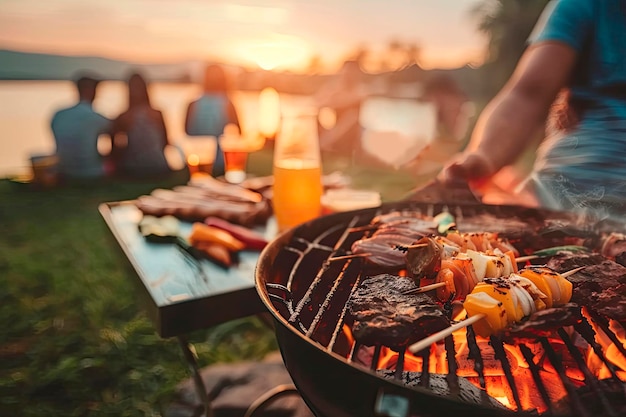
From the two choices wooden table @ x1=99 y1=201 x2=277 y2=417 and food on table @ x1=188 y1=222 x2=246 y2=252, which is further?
food on table @ x1=188 y1=222 x2=246 y2=252

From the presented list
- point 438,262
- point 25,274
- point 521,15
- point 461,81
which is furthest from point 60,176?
point 461,81

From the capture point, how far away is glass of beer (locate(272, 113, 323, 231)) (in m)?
3.00

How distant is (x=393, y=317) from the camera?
1456 millimetres

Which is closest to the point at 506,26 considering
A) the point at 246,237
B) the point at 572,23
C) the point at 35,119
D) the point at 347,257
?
the point at 572,23

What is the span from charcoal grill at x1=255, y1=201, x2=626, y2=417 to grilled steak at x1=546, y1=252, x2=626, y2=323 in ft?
0.22

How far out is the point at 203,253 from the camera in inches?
104

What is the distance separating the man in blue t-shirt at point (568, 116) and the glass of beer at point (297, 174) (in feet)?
2.65

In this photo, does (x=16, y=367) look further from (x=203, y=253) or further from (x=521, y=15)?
(x=521, y=15)

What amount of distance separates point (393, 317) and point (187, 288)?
1131 millimetres

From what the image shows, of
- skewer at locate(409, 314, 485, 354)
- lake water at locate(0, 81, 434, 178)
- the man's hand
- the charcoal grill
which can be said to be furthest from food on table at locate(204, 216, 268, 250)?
lake water at locate(0, 81, 434, 178)

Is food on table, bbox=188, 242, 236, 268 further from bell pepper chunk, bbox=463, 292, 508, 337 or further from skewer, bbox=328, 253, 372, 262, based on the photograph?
bell pepper chunk, bbox=463, 292, 508, 337

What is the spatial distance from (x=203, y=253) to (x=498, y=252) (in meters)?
1.52

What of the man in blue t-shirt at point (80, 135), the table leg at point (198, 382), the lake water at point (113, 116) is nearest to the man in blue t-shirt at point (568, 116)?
the table leg at point (198, 382)

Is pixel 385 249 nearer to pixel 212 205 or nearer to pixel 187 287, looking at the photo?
pixel 187 287
